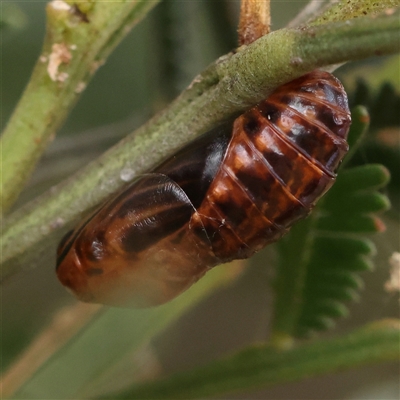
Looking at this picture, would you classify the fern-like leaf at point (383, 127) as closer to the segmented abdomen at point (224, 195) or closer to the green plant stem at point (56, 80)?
the segmented abdomen at point (224, 195)

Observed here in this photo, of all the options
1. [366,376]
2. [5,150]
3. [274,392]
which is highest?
[5,150]

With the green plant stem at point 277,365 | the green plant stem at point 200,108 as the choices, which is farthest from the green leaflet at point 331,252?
the green plant stem at point 200,108

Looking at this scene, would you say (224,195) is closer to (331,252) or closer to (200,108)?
(200,108)

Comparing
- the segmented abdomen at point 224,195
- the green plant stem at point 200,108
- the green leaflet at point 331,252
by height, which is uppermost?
the green plant stem at point 200,108

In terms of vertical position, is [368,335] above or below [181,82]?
below

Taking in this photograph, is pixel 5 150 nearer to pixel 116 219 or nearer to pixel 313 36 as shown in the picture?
pixel 116 219

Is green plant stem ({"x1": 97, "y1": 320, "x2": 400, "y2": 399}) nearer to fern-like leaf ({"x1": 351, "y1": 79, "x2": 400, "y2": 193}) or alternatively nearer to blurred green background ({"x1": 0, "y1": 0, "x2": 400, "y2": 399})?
blurred green background ({"x1": 0, "y1": 0, "x2": 400, "y2": 399})

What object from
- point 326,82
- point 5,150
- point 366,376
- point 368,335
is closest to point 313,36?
point 326,82
